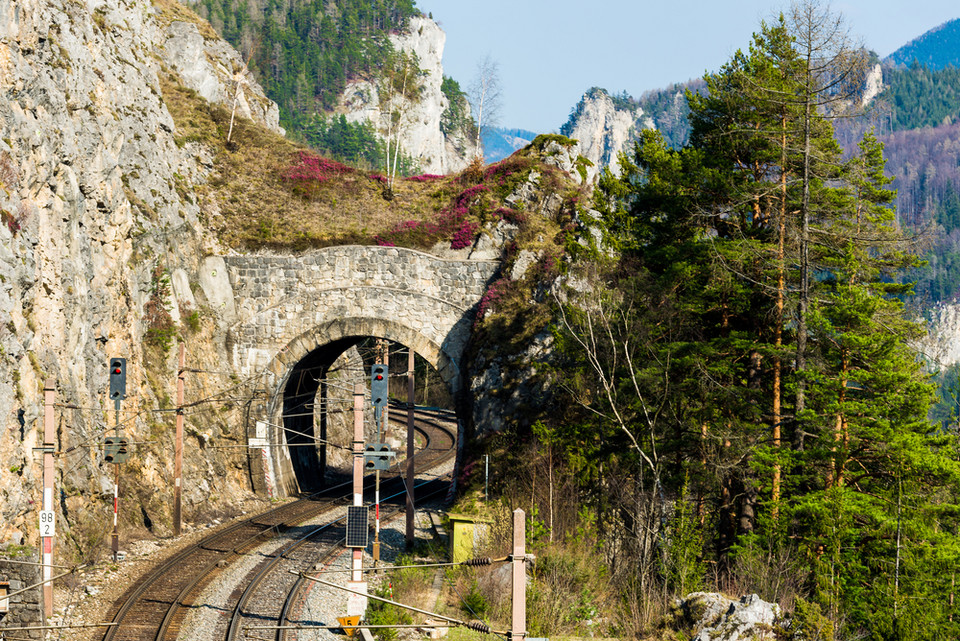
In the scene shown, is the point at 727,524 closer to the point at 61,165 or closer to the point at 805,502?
the point at 805,502

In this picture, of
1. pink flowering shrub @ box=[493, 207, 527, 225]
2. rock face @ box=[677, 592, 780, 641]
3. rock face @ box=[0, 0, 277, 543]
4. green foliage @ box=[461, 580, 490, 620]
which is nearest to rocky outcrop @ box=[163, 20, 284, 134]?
rock face @ box=[0, 0, 277, 543]

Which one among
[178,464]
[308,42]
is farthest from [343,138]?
[178,464]

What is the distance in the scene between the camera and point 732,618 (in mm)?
13945

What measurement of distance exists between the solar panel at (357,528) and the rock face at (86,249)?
6.77 metres

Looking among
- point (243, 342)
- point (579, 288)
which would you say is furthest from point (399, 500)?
point (579, 288)

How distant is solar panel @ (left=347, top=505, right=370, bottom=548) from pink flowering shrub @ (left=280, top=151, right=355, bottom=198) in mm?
17953

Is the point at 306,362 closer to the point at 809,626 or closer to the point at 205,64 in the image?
the point at 205,64

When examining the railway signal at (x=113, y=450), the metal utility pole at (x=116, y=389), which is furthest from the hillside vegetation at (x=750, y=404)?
the railway signal at (x=113, y=450)

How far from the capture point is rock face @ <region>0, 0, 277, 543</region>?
64.7 feet

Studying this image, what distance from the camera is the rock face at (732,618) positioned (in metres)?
13.5

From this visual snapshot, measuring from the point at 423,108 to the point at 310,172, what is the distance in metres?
80.3

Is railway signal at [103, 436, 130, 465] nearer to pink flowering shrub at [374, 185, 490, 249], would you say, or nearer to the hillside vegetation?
the hillside vegetation

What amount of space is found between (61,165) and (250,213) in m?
9.27

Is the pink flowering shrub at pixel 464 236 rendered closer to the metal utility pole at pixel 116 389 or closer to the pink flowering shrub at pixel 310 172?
the pink flowering shrub at pixel 310 172
